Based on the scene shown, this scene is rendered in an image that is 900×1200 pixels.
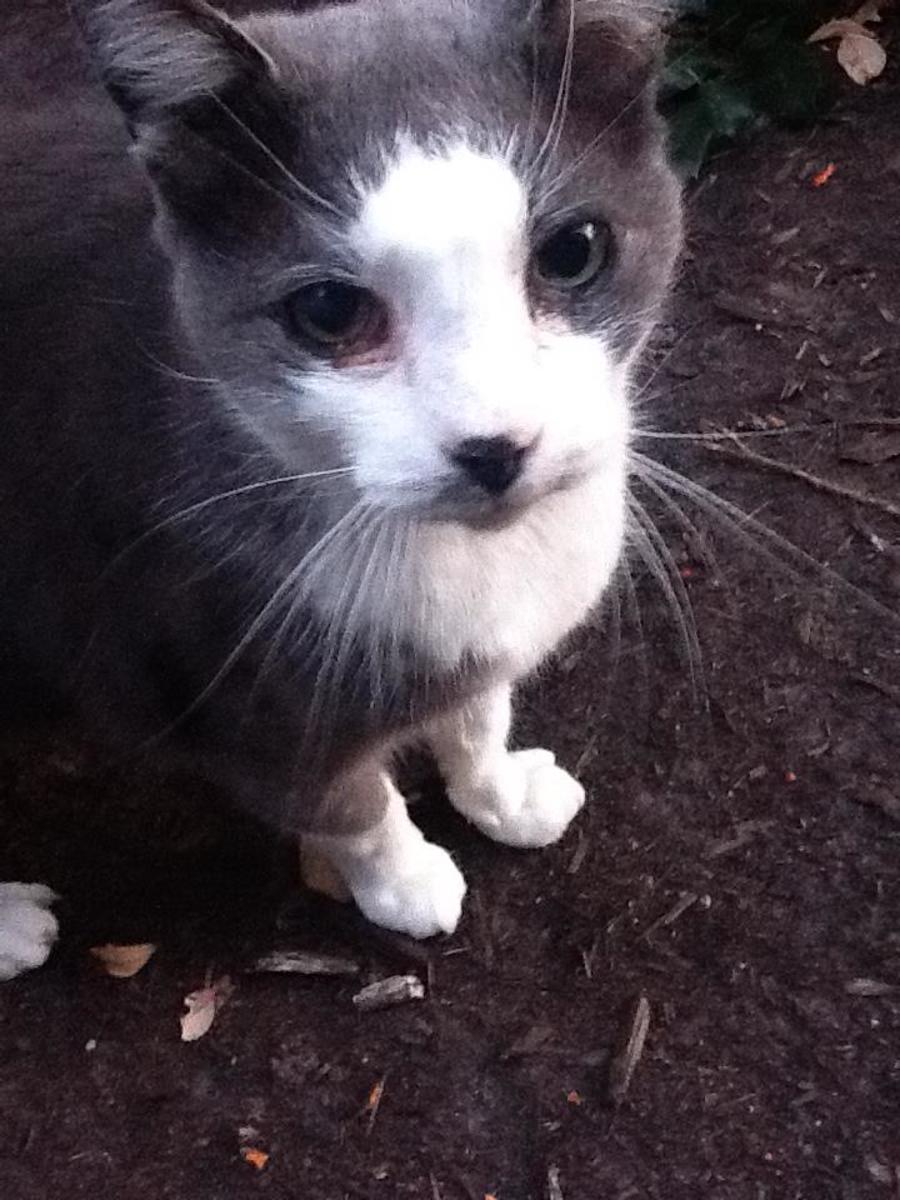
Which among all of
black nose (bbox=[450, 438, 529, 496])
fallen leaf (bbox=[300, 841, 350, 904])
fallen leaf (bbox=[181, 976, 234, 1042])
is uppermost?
black nose (bbox=[450, 438, 529, 496])

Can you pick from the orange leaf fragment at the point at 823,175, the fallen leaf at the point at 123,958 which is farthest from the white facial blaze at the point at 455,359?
the orange leaf fragment at the point at 823,175

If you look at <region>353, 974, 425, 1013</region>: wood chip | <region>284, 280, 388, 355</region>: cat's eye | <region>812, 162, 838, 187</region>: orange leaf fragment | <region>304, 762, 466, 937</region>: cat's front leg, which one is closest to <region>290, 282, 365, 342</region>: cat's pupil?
<region>284, 280, 388, 355</region>: cat's eye

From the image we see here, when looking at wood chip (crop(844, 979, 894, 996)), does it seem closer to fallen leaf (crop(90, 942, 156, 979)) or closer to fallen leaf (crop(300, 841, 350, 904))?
fallen leaf (crop(300, 841, 350, 904))

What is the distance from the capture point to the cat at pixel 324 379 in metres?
0.75

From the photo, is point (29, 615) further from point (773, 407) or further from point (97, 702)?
point (773, 407)

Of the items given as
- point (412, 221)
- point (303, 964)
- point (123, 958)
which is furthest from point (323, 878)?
point (412, 221)

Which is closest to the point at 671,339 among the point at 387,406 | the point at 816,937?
the point at 816,937

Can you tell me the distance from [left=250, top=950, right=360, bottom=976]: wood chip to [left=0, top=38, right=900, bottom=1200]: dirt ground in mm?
10

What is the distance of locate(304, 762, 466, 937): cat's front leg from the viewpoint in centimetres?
121

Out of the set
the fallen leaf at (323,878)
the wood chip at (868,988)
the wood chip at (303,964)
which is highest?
the wood chip at (868,988)

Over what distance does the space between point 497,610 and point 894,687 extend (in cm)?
59

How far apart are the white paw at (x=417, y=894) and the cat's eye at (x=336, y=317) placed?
0.60 metres

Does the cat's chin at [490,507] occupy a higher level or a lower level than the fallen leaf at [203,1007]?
higher

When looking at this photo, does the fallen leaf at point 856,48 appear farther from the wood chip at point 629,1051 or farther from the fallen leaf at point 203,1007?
the fallen leaf at point 203,1007
